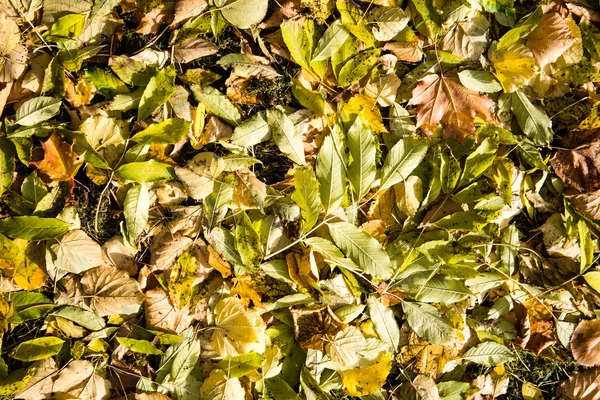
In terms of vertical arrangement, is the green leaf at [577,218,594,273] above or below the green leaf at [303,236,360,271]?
below

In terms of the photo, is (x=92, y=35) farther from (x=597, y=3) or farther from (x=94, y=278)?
(x=597, y=3)

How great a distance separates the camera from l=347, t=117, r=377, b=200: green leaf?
1.42 meters

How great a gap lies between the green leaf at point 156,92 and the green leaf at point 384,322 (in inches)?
34.8

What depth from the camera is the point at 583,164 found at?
1.61m

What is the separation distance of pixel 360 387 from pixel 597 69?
1.34m

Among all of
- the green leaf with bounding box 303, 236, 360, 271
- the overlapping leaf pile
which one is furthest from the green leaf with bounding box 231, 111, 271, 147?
the green leaf with bounding box 303, 236, 360, 271

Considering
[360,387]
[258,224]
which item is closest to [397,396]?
[360,387]

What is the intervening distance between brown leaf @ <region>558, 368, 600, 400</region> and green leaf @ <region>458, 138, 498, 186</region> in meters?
0.87

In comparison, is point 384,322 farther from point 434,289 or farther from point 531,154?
point 531,154

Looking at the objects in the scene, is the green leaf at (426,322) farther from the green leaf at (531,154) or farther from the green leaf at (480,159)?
the green leaf at (531,154)

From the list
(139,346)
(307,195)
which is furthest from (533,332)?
(139,346)

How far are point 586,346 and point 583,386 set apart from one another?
0.52ft

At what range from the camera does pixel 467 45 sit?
5.07 feet

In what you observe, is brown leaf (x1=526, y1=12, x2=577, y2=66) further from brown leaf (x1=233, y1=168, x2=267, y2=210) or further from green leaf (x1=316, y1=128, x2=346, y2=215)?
brown leaf (x1=233, y1=168, x2=267, y2=210)
